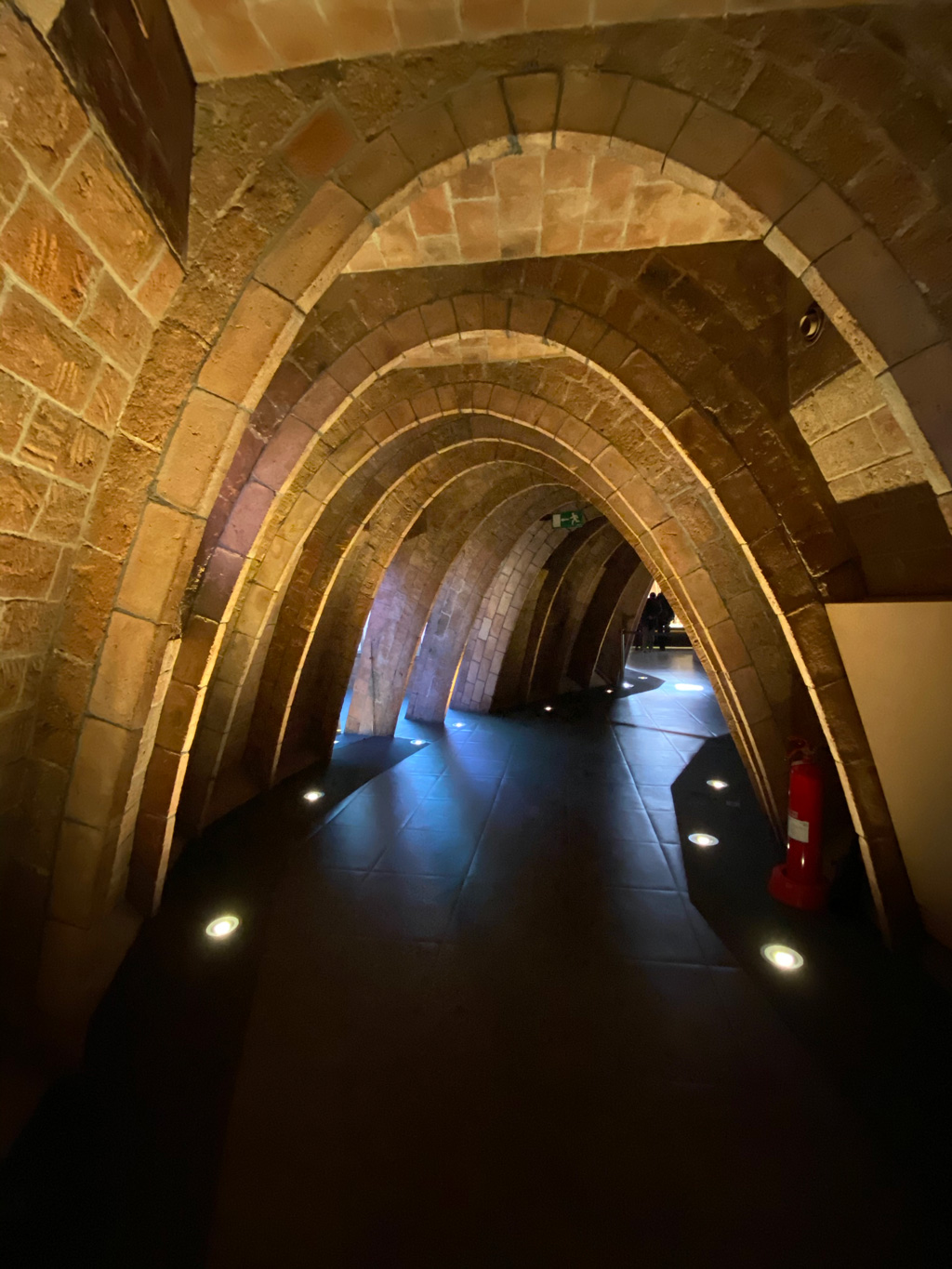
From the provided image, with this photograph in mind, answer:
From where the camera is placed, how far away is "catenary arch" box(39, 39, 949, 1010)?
1.68m

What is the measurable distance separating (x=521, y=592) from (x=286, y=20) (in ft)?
30.9

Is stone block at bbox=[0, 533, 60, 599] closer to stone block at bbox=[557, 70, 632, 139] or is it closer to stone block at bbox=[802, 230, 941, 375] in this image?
stone block at bbox=[557, 70, 632, 139]

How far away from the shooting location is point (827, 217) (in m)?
1.74

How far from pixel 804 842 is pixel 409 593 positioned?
6557 millimetres

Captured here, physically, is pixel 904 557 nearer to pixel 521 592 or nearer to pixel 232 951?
pixel 232 951

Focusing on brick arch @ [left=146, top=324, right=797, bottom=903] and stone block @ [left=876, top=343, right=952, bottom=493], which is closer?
stone block @ [left=876, top=343, right=952, bottom=493]

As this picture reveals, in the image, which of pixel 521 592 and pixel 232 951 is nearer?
pixel 232 951

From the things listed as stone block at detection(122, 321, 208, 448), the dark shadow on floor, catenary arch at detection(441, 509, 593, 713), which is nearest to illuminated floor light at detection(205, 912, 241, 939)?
the dark shadow on floor

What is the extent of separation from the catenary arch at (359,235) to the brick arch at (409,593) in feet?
19.8

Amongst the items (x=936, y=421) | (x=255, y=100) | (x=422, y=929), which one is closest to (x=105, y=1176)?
(x=422, y=929)

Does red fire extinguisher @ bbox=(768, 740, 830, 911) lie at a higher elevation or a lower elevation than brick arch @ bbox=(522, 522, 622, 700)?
lower

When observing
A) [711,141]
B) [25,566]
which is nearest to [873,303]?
[711,141]

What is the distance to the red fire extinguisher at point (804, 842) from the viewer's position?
11.5 feet

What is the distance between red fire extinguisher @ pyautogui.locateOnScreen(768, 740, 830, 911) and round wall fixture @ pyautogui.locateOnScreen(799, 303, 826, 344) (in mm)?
2815
